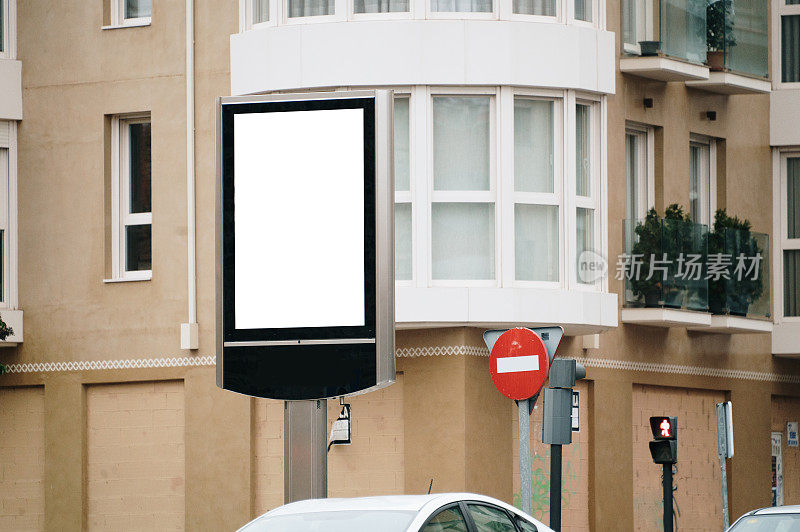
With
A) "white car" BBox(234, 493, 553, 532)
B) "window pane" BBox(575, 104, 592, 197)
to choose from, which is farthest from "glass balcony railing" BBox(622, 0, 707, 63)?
→ "white car" BBox(234, 493, 553, 532)

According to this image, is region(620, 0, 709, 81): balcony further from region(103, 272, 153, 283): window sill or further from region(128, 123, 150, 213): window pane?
region(103, 272, 153, 283): window sill

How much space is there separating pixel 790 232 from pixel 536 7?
7.92 metres

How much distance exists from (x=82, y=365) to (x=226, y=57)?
507cm

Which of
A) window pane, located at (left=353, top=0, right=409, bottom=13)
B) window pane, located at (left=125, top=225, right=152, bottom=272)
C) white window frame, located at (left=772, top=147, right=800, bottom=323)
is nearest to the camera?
window pane, located at (left=353, top=0, right=409, bottom=13)

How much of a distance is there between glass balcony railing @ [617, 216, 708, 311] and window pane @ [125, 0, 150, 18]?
26.3 feet

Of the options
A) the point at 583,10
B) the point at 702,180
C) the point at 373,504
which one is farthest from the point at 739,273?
the point at 373,504

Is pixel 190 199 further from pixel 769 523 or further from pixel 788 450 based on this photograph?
pixel 788 450

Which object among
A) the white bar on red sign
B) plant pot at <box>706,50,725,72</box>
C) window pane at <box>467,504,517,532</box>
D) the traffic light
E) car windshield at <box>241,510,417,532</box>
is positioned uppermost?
plant pot at <box>706,50,725,72</box>

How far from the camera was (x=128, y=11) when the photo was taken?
25.2 m

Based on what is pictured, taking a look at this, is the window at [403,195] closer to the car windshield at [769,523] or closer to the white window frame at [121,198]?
the white window frame at [121,198]

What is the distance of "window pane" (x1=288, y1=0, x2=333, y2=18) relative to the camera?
916 inches

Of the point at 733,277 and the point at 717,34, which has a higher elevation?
the point at 717,34

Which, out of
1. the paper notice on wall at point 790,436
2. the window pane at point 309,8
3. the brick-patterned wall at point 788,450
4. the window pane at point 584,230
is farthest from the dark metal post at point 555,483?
the paper notice on wall at point 790,436

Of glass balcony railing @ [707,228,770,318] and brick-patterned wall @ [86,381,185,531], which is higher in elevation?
glass balcony railing @ [707,228,770,318]
